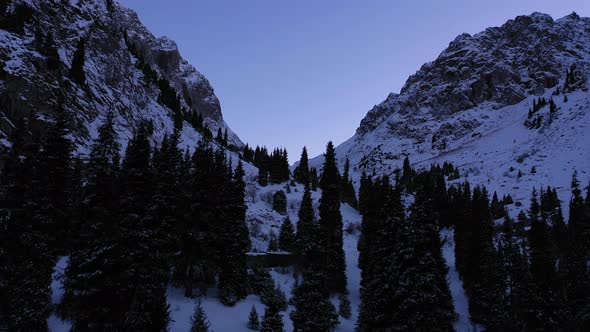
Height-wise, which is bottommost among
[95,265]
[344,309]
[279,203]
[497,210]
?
[344,309]

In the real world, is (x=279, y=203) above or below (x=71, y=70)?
below

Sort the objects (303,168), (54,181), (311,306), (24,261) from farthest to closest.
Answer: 1. (303,168)
2. (311,306)
3. (54,181)
4. (24,261)

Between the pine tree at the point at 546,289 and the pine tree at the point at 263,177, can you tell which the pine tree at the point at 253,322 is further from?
the pine tree at the point at 263,177

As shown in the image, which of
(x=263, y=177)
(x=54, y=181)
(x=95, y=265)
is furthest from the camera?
(x=263, y=177)

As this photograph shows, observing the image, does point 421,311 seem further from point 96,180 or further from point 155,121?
point 155,121

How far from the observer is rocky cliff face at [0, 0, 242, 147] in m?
64.8

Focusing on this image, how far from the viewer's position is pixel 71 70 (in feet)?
271

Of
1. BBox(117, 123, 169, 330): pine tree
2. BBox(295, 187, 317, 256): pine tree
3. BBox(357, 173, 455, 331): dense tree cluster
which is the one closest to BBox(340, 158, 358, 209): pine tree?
BBox(295, 187, 317, 256): pine tree

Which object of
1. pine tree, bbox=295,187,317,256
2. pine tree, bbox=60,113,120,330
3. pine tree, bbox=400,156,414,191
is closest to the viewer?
pine tree, bbox=60,113,120,330

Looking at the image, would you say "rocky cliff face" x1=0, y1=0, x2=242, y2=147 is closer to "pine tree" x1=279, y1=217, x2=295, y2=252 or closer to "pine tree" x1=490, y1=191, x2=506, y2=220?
"pine tree" x1=279, y1=217, x2=295, y2=252

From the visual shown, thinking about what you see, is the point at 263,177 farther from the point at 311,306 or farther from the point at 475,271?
the point at 311,306

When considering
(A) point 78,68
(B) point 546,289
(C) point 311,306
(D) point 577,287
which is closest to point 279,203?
(A) point 78,68

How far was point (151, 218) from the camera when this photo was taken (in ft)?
91.0

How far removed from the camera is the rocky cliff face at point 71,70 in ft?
213
